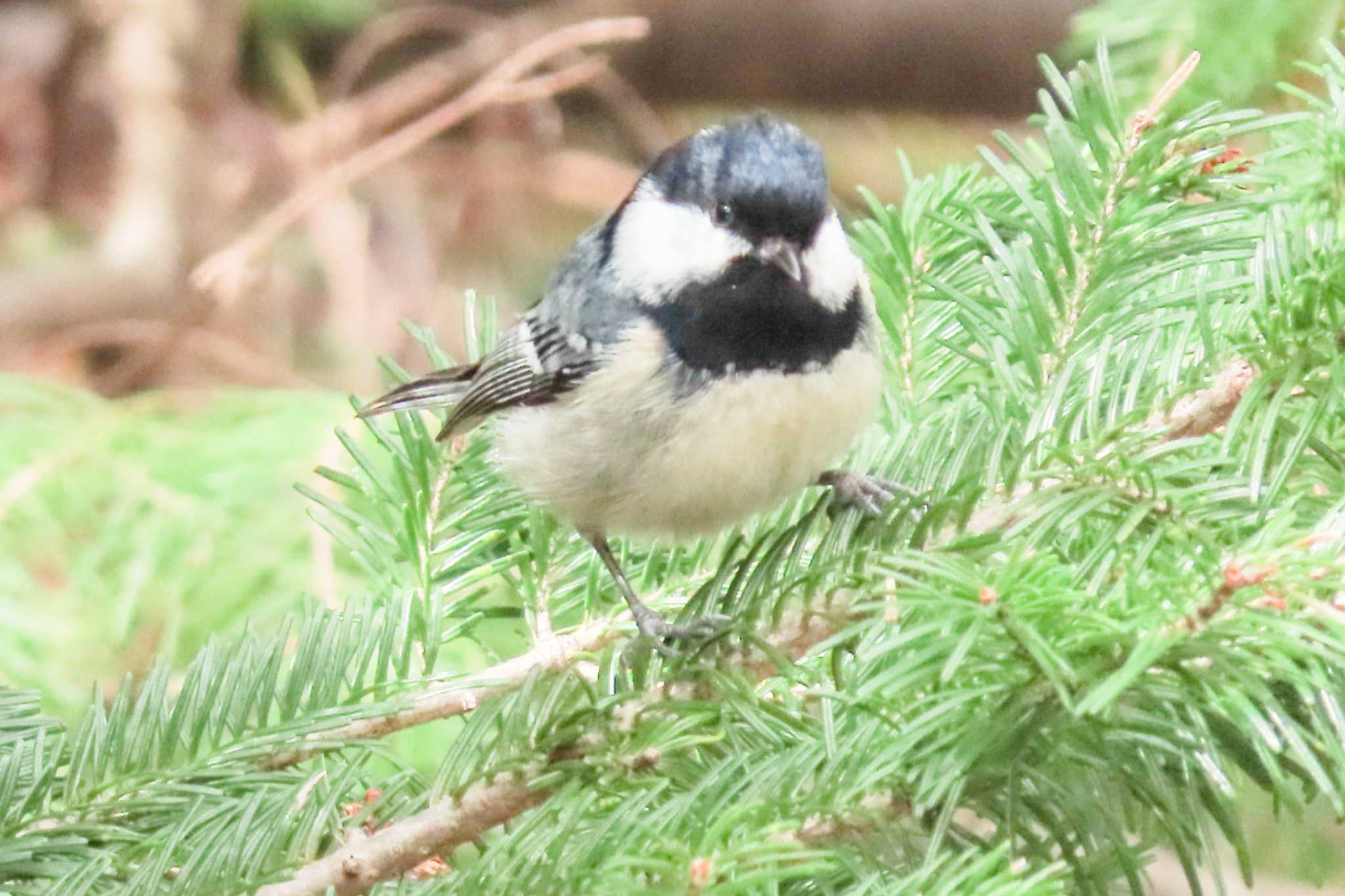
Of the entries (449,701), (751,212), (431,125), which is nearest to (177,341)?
(431,125)

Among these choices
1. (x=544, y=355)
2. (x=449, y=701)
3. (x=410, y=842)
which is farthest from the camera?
(x=544, y=355)

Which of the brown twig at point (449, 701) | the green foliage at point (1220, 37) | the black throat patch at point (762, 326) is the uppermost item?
the green foliage at point (1220, 37)

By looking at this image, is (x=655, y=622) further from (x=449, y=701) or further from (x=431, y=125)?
(x=431, y=125)

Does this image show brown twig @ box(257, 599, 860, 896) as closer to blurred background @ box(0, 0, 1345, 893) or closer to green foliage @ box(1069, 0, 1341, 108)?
green foliage @ box(1069, 0, 1341, 108)

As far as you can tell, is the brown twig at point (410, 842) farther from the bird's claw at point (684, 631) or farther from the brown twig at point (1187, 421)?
the brown twig at point (1187, 421)

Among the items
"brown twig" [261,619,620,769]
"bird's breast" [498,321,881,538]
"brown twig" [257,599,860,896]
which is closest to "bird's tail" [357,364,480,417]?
"bird's breast" [498,321,881,538]

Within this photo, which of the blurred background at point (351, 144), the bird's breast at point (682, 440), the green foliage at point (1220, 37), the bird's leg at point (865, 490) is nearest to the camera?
the bird's leg at point (865, 490)

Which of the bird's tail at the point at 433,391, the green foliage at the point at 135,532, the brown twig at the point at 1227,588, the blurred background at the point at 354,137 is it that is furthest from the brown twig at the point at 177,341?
the brown twig at the point at 1227,588

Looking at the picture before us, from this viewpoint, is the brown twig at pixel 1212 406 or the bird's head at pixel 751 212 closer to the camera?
the brown twig at pixel 1212 406
